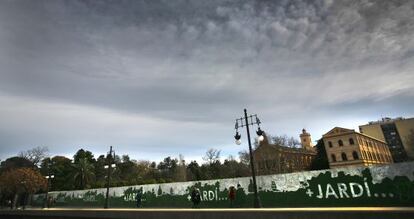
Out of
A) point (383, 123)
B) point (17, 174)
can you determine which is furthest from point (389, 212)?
point (383, 123)

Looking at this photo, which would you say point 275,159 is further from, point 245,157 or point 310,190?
point 310,190

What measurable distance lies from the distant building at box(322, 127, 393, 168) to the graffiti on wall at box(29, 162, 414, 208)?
162 feet

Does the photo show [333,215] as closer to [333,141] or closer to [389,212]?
[389,212]

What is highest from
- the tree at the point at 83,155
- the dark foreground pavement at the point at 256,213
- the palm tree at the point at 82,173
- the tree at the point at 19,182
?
the tree at the point at 83,155

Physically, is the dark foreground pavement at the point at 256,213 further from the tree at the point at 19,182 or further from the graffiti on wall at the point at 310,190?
the tree at the point at 19,182

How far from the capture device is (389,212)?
9.07 meters

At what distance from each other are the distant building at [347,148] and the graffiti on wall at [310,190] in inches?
1941

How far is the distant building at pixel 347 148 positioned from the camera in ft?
208

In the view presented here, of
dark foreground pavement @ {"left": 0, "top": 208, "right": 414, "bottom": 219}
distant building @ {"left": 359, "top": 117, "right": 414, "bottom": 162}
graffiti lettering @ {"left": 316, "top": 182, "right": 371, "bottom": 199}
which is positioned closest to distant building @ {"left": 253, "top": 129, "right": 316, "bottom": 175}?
graffiti lettering @ {"left": 316, "top": 182, "right": 371, "bottom": 199}

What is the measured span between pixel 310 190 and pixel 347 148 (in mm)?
54182

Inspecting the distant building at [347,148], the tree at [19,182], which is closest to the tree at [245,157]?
the distant building at [347,148]

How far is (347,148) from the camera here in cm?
6444

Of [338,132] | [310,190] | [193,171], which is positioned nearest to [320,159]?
[338,132]

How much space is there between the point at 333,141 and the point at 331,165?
6.29 metres
